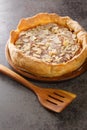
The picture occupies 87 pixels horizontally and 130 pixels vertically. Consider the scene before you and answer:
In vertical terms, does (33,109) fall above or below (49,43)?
below

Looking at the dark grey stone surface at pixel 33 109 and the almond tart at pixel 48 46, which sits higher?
the almond tart at pixel 48 46

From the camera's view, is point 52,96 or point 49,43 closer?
point 52,96

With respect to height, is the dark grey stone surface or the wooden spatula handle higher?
the wooden spatula handle

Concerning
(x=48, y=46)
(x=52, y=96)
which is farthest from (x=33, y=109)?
(x=48, y=46)

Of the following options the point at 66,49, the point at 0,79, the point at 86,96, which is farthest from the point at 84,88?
the point at 0,79

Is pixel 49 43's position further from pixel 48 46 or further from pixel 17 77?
pixel 17 77

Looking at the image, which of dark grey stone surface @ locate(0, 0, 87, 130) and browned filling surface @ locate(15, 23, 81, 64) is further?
browned filling surface @ locate(15, 23, 81, 64)
